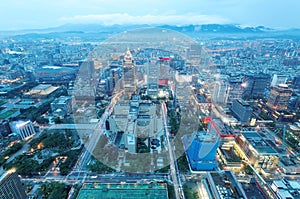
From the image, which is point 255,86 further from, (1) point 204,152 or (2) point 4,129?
(2) point 4,129

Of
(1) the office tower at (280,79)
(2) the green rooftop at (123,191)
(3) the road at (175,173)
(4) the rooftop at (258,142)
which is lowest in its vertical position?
(3) the road at (175,173)

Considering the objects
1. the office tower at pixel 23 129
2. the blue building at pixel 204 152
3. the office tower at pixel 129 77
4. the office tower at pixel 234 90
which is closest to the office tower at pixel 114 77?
the office tower at pixel 129 77

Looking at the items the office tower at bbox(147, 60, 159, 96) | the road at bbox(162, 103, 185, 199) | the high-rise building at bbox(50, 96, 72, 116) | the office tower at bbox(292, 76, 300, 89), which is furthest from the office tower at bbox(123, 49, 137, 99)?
the office tower at bbox(292, 76, 300, 89)

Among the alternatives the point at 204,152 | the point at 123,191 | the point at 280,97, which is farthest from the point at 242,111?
the point at 123,191

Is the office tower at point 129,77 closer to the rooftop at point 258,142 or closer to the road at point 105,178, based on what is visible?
the road at point 105,178

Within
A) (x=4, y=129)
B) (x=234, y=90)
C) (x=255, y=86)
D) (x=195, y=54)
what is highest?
(x=195, y=54)

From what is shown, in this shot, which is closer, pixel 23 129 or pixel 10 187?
pixel 10 187

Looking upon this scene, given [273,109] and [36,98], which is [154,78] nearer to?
[273,109]
